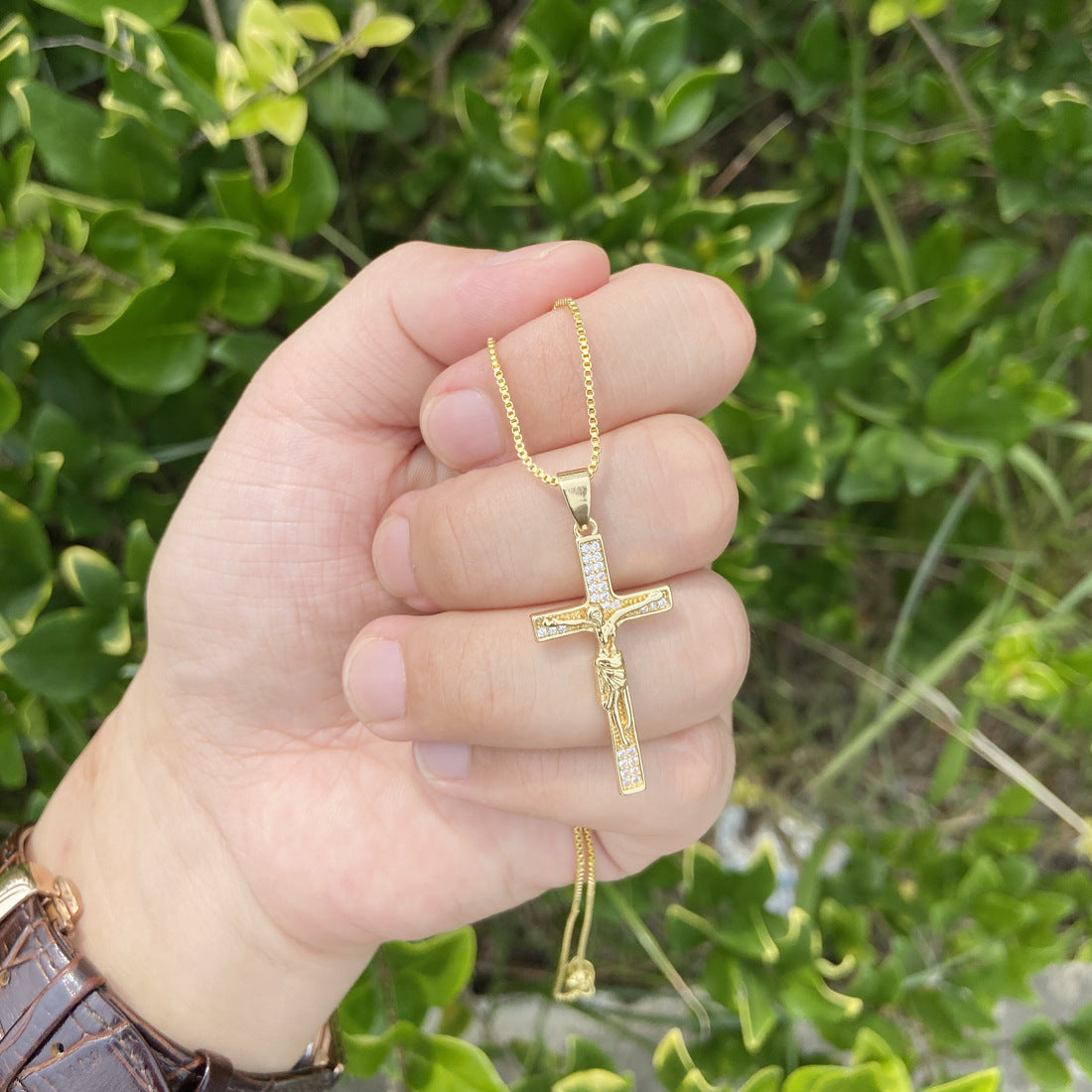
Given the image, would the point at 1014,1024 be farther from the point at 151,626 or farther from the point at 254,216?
the point at 254,216

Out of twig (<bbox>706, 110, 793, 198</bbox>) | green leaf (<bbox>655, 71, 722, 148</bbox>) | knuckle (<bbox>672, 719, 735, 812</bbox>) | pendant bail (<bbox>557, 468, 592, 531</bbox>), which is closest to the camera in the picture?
pendant bail (<bbox>557, 468, 592, 531</bbox>)

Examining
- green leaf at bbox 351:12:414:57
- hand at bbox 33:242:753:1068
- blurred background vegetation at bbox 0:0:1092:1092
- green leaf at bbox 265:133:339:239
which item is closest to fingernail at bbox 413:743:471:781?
hand at bbox 33:242:753:1068

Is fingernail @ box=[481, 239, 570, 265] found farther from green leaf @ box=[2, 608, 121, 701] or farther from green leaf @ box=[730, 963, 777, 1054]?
green leaf @ box=[730, 963, 777, 1054]

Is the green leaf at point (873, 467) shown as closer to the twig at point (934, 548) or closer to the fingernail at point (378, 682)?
the twig at point (934, 548)

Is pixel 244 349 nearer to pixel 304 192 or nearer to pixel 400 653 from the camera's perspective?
pixel 304 192

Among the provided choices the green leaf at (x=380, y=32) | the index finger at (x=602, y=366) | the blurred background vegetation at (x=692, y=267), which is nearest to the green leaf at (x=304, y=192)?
the blurred background vegetation at (x=692, y=267)

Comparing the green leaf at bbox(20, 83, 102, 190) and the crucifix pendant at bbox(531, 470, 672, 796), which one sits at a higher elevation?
the green leaf at bbox(20, 83, 102, 190)

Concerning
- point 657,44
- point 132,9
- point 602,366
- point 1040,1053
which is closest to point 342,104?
point 132,9
